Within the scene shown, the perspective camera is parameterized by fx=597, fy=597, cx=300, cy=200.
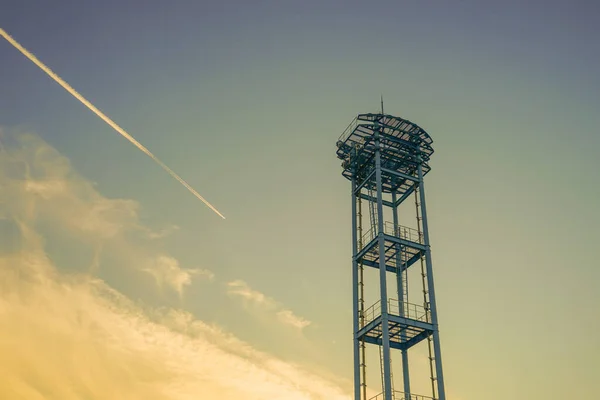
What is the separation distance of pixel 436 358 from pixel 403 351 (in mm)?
4198

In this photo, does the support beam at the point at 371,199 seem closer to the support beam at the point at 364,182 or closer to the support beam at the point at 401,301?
the support beam at the point at 364,182

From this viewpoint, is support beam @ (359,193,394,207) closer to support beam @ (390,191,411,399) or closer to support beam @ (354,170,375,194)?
support beam @ (354,170,375,194)

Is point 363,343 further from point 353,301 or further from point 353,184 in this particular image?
point 353,184

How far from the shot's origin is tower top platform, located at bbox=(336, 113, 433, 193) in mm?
54156

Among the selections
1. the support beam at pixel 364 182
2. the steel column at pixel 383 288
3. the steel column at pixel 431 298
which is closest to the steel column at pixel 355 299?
the support beam at pixel 364 182

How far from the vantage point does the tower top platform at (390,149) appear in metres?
54.2

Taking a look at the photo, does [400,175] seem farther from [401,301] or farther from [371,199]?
[401,301]

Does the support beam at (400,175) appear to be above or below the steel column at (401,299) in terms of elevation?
above

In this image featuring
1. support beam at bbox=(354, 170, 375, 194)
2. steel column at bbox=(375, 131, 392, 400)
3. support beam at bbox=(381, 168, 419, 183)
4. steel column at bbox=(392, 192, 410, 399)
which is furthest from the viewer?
support beam at bbox=(354, 170, 375, 194)

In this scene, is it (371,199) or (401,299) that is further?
(371,199)

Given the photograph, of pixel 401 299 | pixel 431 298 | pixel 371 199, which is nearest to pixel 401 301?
pixel 401 299

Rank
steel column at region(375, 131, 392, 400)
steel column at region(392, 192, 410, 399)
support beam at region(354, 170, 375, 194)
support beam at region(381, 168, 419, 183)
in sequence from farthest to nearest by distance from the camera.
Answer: support beam at region(354, 170, 375, 194) → support beam at region(381, 168, 419, 183) → steel column at region(392, 192, 410, 399) → steel column at region(375, 131, 392, 400)

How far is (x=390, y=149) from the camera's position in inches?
2111

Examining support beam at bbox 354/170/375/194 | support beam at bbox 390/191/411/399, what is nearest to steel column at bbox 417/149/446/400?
support beam at bbox 390/191/411/399
